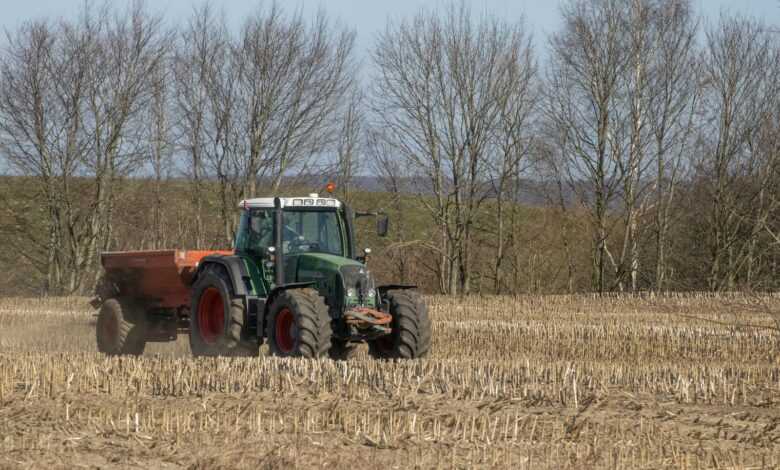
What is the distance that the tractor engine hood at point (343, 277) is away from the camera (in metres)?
12.0

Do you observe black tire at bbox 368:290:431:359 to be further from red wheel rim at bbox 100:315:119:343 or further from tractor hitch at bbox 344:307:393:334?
red wheel rim at bbox 100:315:119:343

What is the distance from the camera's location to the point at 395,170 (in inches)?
1291

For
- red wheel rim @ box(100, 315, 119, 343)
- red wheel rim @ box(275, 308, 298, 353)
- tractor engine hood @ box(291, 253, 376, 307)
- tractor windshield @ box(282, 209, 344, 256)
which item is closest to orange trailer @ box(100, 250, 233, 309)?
red wheel rim @ box(100, 315, 119, 343)

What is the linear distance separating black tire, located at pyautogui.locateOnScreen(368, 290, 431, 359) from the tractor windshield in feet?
3.57

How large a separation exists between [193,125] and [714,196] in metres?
14.9

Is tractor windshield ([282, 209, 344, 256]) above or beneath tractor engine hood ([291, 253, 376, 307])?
above

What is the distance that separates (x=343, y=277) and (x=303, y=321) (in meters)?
0.80

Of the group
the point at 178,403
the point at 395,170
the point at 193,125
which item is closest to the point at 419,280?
the point at 395,170

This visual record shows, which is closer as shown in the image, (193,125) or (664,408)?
(664,408)

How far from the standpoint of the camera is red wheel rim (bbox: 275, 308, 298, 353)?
39.4 feet

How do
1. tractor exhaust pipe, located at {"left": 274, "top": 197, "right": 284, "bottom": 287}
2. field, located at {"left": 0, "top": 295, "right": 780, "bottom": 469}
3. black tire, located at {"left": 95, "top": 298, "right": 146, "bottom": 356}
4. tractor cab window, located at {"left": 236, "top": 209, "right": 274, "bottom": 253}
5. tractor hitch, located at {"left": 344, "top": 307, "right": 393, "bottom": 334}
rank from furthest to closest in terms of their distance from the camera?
black tire, located at {"left": 95, "top": 298, "right": 146, "bottom": 356} < tractor cab window, located at {"left": 236, "top": 209, "right": 274, "bottom": 253} < tractor exhaust pipe, located at {"left": 274, "top": 197, "right": 284, "bottom": 287} < tractor hitch, located at {"left": 344, "top": 307, "right": 393, "bottom": 334} < field, located at {"left": 0, "top": 295, "right": 780, "bottom": 469}

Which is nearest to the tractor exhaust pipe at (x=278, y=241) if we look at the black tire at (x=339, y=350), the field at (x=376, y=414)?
the black tire at (x=339, y=350)

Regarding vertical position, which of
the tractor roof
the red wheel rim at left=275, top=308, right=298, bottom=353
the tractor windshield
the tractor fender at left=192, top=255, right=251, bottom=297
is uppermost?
the tractor roof

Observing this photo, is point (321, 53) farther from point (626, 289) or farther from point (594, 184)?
point (626, 289)
